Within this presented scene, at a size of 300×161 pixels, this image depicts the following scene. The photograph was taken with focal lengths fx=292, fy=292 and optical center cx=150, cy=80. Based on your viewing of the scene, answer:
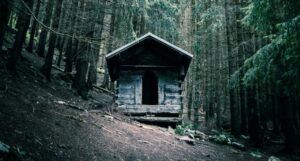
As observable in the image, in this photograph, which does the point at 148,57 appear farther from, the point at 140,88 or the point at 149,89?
the point at 149,89

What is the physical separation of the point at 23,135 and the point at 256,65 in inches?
375

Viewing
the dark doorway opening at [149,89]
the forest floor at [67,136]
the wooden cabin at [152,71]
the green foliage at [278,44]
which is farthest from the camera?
the dark doorway opening at [149,89]

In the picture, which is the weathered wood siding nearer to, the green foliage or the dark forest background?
the dark forest background

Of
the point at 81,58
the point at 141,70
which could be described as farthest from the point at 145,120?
the point at 81,58

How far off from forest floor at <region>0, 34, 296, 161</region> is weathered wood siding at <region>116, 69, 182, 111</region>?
3.57 metres

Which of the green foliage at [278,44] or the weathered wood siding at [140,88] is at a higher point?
the green foliage at [278,44]

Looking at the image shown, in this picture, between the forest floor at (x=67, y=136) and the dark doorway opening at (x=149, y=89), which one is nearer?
the forest floor at (x=67, y=136)

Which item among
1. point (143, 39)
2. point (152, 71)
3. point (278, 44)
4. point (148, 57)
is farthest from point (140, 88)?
point (278, 44)

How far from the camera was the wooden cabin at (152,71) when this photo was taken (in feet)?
49.9

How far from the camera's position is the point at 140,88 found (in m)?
15.8

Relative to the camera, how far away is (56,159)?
5969 millimetres

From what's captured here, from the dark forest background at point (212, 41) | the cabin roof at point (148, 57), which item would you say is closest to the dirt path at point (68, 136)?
the dark forest background at point (212, 41)

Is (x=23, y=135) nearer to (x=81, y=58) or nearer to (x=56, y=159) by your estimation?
(x=56, y=159)

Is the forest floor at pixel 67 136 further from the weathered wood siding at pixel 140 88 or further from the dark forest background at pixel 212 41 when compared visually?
the weathered wood siding at pixel 140 88
